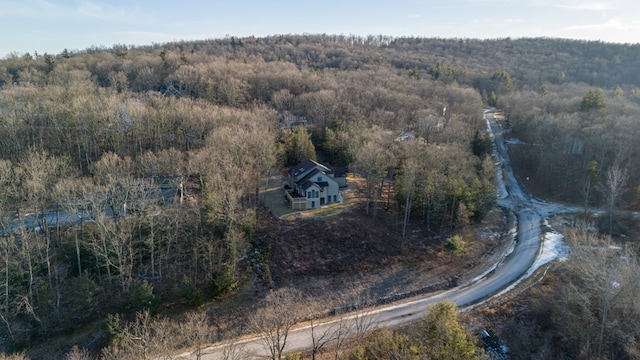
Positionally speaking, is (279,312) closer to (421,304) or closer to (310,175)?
(421,304)

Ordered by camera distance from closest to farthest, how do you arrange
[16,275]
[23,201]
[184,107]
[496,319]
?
[16,275] → [496,319] → [23,201] → [184,107]

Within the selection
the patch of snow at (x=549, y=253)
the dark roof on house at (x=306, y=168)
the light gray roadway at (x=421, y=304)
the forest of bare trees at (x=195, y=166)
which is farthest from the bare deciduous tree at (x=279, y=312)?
the patch of snow at (x=549, y=253)

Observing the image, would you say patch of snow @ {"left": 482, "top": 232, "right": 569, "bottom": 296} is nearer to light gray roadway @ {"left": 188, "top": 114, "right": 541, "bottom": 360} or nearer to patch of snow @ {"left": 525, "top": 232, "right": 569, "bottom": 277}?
patch of snow @ {"left": 525, "top": 232, "right": 569, "bottom": 277}

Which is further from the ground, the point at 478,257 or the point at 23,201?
the point at 23,201

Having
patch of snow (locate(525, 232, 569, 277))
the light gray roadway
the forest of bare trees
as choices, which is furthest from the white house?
patch of snow (locate(525, 232, 569, 277))

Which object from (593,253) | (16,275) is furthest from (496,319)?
(16,275)

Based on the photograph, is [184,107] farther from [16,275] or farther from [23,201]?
[16,275]

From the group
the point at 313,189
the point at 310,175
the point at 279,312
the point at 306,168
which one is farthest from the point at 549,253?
the point at 279,312
